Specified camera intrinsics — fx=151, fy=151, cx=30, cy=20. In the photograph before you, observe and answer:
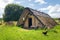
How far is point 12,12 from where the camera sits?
63.9 meters

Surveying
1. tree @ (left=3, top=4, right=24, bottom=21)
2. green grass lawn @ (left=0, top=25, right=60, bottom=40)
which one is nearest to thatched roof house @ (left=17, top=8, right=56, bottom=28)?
green grass lawn @ (left=0, top=25, right=60, bottom=40)

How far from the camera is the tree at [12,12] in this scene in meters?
63.0

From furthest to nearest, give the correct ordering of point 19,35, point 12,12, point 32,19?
point 12,12 < point 32,19 < point 19,35

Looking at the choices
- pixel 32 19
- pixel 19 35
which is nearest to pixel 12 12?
pixel 32 19

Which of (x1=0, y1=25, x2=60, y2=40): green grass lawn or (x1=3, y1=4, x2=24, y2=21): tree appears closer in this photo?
(x1=0, y1=25, x2=60, y2=40): green grass lawn

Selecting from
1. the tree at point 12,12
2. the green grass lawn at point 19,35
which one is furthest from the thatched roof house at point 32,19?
the tree at point 12,12

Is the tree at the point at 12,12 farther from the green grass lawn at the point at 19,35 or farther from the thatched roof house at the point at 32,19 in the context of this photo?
the green grass lawn at the point at 19,35

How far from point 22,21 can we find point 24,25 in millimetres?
1067

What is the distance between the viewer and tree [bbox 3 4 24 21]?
6300 centimetres

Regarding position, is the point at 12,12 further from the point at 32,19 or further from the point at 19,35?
the point at 19,35

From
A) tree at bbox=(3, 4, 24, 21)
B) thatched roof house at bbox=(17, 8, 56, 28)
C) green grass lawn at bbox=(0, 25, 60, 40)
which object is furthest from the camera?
tree at bbox=(3, 4, 24, 21)

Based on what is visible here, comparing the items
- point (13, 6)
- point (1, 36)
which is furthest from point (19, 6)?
point (1, 36)

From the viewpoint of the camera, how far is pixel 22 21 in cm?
3391

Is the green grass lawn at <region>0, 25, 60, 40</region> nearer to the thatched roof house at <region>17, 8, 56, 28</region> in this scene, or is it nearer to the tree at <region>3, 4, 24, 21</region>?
the thatched roof house at <region>17, 8, 56, 28</region>
